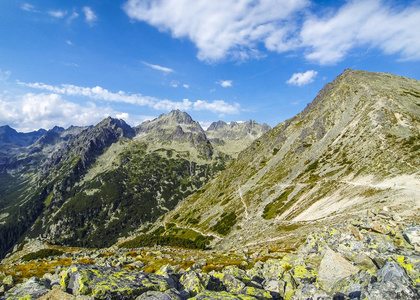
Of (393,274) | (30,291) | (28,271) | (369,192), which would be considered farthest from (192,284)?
(369,192)

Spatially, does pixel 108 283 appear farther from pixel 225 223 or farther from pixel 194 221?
pixel 194 221

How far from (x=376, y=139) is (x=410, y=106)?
142 feet

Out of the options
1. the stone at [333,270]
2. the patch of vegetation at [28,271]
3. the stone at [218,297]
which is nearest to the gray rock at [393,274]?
the stone at [333,270]

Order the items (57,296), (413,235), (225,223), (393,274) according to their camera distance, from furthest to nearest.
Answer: (225,223), (413,235), (57,296), (393,274)

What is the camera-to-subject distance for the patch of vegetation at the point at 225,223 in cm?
11662

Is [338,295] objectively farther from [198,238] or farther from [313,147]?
[313,147]

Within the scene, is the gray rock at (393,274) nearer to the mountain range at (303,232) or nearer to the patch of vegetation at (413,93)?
the mountain range at (303,232)

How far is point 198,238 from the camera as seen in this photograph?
423ft

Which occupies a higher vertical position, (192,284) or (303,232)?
(192,284)

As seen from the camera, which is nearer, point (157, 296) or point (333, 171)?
point (157, 296)

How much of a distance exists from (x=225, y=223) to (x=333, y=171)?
62.5 meters

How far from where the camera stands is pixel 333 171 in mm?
102250

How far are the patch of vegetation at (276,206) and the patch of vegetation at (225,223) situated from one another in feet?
67.4

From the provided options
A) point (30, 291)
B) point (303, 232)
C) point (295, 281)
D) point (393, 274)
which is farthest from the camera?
point (303, 232)
